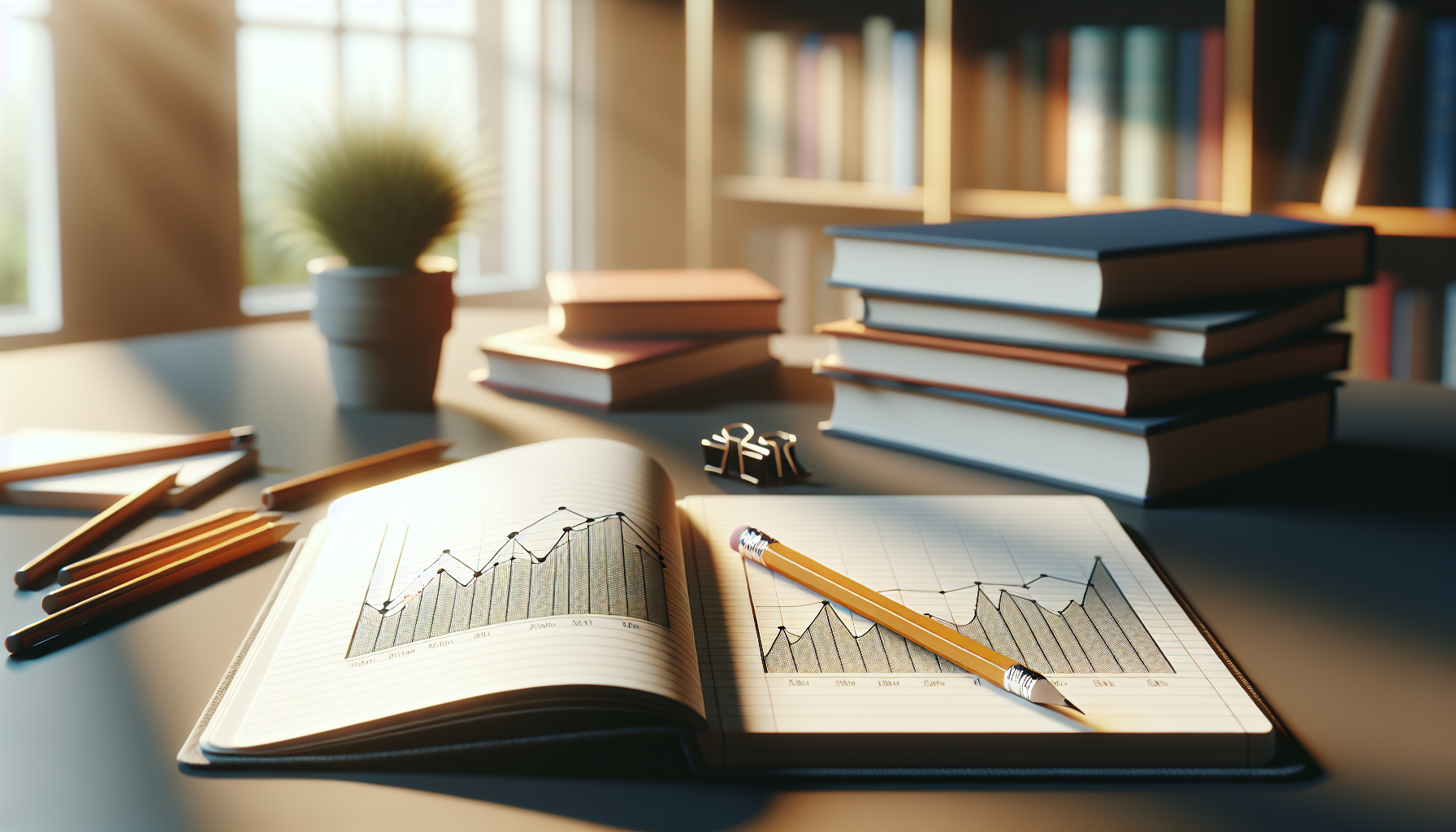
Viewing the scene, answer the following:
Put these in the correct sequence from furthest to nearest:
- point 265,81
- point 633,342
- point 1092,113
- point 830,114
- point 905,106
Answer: point 265,81, point 830,114, point 905,106, point 1092,113, point 633,342

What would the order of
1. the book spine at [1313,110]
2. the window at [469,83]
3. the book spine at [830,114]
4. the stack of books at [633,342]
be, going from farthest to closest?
the window at [469,83]
the book spine at [830,114]
the book spine at [1313,110]
the stack of books at [633,342]

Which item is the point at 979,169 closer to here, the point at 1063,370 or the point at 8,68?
the point at 1063,370

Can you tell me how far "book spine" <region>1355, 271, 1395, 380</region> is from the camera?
1805mm

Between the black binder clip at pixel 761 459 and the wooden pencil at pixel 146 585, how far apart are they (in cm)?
29

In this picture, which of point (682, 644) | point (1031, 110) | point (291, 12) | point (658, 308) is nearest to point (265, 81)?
point (291, 12)

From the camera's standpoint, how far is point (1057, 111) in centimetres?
201

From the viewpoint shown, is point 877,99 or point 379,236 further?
point 877,99

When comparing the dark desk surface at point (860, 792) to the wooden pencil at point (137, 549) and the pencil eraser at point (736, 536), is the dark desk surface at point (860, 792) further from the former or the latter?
the pencil eraser at point (736, 536)

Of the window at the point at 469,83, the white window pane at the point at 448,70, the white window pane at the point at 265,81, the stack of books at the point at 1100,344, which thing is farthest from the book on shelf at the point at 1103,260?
the white window pane at the point at 448,70

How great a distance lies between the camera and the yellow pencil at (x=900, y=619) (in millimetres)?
438

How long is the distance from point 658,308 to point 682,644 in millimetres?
669

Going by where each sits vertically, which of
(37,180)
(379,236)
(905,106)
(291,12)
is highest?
(291,12)

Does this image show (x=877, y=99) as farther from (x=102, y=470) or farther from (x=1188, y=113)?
(x=102, y=470)

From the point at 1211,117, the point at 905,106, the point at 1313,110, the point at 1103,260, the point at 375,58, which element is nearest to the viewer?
the point at 1103,260
